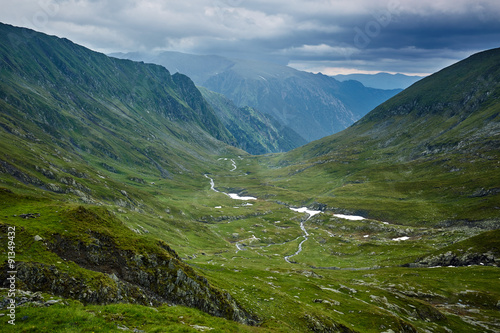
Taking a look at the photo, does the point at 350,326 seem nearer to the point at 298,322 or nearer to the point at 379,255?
the point at 298,322

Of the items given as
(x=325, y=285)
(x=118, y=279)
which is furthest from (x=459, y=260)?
(x=118, y=279)

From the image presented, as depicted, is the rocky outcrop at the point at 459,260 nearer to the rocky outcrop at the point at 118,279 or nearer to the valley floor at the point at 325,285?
the valley floor at the point at 325,285

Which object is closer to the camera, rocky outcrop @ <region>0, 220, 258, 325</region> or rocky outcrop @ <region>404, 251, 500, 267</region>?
rocky outcrop @ <region>0, 220, 258, 325</region>

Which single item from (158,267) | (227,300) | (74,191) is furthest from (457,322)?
(74,191)

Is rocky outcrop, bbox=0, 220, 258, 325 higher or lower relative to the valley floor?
higher

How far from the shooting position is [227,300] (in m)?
42.8

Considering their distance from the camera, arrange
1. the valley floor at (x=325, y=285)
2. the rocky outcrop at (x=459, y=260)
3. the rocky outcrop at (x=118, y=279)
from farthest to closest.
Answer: the rocky outcrop at (x=459, y=260), the rocky outcrop at (x=118, y=279), the valley floor at (x=325, y=285)

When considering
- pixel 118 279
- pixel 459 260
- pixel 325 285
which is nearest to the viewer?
pixel 118 279

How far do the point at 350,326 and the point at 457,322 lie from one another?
31486 mm

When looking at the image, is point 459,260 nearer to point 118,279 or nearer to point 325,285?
point 325,285

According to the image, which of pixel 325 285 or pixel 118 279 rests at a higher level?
pixel 118 279

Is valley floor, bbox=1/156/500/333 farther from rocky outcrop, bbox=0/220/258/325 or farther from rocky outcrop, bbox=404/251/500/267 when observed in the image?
rocky outcrop, bbox=0/220/258/325

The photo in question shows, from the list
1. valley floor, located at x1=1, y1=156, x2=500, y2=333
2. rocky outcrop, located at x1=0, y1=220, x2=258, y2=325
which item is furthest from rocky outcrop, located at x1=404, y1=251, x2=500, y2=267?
rocky outcrop, located at x1=0, y1=220, x2=258, y2=325

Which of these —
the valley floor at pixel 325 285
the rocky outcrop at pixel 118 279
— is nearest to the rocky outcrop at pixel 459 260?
the valley floor at pixel 325 285
